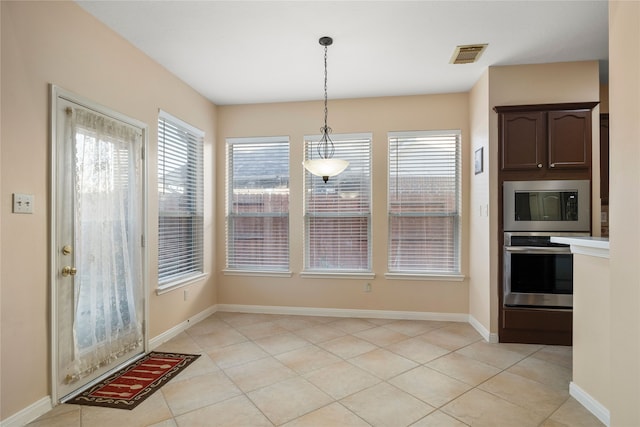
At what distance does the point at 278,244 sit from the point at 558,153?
11.4ft

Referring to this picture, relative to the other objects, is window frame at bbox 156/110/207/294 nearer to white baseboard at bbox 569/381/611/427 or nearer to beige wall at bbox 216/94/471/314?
beige wall at bbox 216/94/471/314

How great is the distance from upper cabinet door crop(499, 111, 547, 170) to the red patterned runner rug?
3.77m

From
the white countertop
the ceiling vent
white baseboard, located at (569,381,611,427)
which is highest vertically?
the ceiling vent

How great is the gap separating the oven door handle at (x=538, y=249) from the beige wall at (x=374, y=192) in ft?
2.61

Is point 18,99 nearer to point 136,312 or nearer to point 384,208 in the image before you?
point 136,312

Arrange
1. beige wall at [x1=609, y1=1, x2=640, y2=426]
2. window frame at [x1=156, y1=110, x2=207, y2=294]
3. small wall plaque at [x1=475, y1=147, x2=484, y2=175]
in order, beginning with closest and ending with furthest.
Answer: beige wall at [x1=609, y1=1, x2=640, y2=426]
small wall plaque at [x1=475, y1=147, x2=484, y2=175]
window frame at [x1=156, y1=110, x2=207, y2=294]

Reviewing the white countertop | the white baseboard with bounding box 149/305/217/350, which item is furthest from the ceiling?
the white baseboard with bounding box 149/305/217/350

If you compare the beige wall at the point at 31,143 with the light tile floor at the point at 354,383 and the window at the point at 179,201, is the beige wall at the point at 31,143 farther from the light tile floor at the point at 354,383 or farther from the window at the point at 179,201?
the window at the point at 179,201

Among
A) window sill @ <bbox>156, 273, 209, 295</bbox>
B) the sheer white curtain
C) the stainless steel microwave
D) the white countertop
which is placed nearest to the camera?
the white countertop

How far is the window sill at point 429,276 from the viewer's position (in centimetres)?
441

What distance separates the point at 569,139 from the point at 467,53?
1394mm

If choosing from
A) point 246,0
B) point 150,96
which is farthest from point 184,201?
point 246,0

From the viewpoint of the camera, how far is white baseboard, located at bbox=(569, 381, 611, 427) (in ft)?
7.37

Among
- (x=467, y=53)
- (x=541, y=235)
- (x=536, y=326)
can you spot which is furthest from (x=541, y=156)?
(x=536, y=326)
